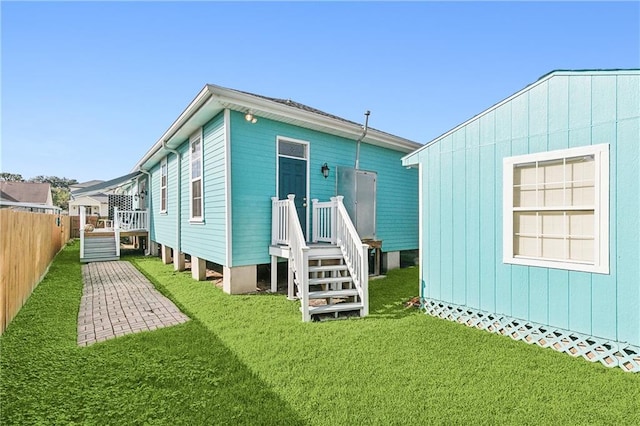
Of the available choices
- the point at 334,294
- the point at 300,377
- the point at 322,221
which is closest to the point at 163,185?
the point at 322,221

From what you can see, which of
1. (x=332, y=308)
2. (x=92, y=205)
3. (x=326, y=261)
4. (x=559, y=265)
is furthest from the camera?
(x=92, y=205)

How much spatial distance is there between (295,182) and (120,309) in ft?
13.9

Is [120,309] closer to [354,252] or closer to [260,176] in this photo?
[260,176]

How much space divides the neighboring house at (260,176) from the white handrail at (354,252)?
4.82ft

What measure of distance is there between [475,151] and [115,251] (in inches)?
514

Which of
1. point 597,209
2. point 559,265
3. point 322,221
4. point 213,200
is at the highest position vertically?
point 213,200

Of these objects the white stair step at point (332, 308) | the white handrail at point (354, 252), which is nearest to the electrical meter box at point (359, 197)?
the white handrail at point (354, 252)

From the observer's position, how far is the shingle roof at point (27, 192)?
29000 millimetres

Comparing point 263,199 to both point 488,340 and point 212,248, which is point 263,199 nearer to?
point 212,248

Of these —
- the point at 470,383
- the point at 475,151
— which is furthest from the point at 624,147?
the point at 470,383

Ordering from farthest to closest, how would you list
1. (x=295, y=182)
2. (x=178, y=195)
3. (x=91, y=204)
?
(x=91, y=204) → (x=178, y=195) → (x=295, y=182)

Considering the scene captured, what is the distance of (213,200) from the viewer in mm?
6840

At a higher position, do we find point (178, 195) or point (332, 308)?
point (178, 195)

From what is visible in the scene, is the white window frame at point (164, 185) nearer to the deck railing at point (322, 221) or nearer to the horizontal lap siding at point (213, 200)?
the horizontal lap siding at point (213, 200)
